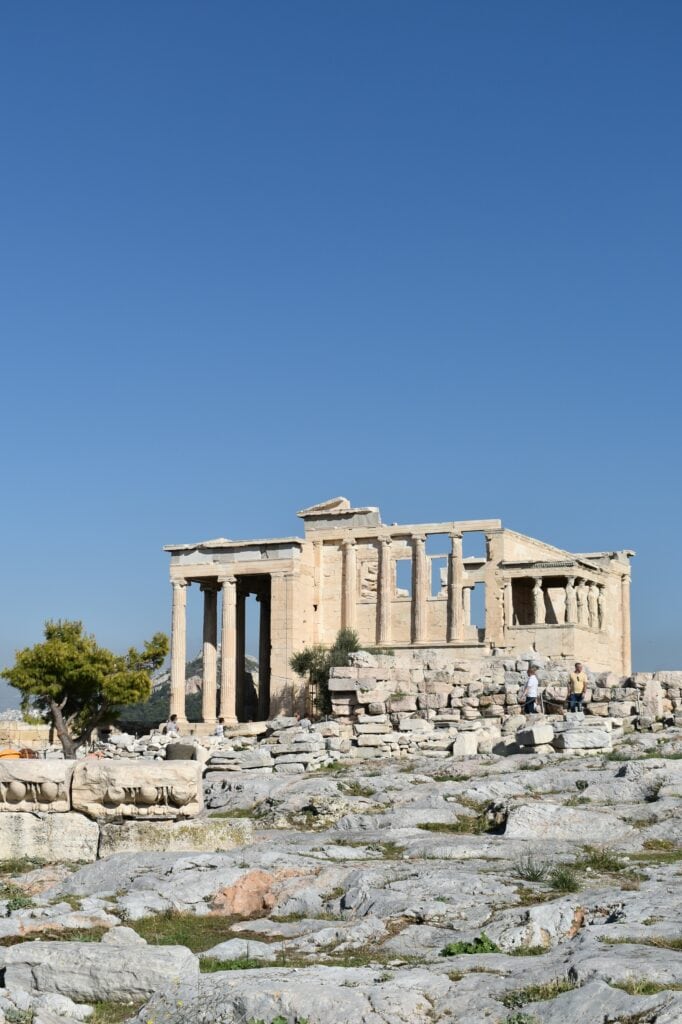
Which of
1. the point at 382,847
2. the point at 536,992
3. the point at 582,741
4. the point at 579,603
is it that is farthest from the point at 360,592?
the point at 536,992

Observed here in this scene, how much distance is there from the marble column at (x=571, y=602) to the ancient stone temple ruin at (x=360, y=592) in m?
0.04

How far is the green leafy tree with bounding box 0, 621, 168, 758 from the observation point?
48031mm

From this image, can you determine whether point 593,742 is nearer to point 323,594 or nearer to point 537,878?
point 537,878

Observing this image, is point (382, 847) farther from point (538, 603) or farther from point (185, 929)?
point (538, 603)

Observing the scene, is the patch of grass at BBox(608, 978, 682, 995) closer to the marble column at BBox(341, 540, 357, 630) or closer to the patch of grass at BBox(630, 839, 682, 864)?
the patch of grass at BBox(630, 839, 682, 864)

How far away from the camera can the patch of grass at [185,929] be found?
11.6 meters

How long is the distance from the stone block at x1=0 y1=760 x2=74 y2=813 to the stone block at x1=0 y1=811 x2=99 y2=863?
0.33 ft

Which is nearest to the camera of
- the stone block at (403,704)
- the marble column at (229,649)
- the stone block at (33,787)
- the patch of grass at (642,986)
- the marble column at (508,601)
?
the patch of grass at (642,986)

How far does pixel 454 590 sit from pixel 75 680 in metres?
13.9

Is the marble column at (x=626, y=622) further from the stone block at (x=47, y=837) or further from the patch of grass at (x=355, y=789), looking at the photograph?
the stone block at (x=47, y=837)

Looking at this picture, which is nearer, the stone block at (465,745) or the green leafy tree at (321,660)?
the stone block at (465,745)

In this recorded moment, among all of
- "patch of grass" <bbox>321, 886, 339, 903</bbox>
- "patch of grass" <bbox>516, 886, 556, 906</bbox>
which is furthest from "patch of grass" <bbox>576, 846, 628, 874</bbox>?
"patch of grass" <bbox>321, 886, 339, 903</bbox>

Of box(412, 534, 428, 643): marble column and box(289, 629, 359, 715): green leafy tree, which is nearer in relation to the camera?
box(289, 629, 359, 715): green leafy tree

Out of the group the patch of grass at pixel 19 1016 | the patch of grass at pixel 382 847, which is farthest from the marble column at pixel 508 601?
the patch of grass at pixel 19 1016
